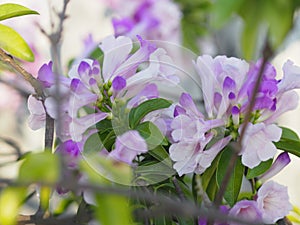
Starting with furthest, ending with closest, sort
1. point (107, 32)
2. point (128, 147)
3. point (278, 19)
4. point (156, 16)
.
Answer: point (107, 32) < point (156, 16) < point (128, 147) < point (278, 19)

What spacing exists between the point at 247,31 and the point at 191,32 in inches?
38.9

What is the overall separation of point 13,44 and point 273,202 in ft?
0.80

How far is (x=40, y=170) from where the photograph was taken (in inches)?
12.4

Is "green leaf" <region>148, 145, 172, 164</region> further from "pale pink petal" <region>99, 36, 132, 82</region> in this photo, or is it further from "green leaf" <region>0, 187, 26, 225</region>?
"green leaf" <region>0, 187, 26, 225</region>

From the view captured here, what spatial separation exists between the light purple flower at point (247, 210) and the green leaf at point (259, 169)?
3cm

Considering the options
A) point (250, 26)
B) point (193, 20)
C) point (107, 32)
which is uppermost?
point (250, 26)

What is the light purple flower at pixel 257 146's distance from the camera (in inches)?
18.5

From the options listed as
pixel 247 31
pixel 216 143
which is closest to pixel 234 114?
pixel 216 143

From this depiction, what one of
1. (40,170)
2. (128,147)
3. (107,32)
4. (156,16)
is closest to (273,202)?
(128,147)

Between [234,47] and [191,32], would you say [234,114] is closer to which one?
[191,32]

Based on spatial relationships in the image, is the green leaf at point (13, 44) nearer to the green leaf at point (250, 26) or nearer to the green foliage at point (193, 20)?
the green leaf at point (250, 26)

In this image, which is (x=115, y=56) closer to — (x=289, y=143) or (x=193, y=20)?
(x=289, y=143)

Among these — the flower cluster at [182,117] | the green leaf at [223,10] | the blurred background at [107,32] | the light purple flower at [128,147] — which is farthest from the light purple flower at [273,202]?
the blurred background at [107,32]

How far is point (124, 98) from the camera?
0.51 metres
